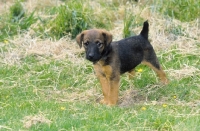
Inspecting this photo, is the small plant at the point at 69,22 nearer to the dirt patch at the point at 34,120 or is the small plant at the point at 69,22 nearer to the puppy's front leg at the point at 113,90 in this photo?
the puppy's front leg at the point at 113,90

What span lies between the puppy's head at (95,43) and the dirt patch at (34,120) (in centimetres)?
123

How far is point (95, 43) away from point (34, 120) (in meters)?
1.59

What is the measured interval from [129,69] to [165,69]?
1.16 m

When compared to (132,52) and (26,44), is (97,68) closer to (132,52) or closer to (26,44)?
(132,52)

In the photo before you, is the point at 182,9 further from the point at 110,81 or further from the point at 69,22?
the point at 110,81

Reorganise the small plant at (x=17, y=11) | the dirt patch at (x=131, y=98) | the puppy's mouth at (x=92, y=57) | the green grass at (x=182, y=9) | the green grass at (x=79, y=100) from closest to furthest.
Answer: the green grass at (x=79, y=100)
the puppy's mouth at (x=92, y=57)
the dirt patch at (x=131, y=98)
the green grass at (x=182, y=9)
the small plant at (x=17, y=11)

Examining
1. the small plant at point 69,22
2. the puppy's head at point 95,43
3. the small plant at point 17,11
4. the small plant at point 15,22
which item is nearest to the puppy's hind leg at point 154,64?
the puppy's head at point 95,43

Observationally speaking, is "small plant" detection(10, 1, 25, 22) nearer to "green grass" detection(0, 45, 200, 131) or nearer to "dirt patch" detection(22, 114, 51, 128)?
"green grass" detection(0, 45, 200, 131)

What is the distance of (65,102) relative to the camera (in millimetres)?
8188

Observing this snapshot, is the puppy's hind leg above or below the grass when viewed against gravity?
above

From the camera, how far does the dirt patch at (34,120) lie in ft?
22.1

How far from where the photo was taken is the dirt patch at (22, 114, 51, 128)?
675cm

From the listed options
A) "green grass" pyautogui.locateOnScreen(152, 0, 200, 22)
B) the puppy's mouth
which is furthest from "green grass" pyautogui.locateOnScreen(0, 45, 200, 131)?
"green grass" pyautogui.locateOnScreen(152, 0, 200, 22)

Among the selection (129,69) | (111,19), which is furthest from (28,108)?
(111,19)
